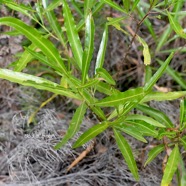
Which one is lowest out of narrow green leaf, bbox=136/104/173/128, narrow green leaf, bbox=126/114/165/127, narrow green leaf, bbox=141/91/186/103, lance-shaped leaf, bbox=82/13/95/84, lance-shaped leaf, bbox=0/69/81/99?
narrow green leaf, bbox=136/104/173/128

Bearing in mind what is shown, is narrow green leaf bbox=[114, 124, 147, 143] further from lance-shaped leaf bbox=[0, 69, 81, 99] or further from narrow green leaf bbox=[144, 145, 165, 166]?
lance-shaped leaf bbox=[0, 69, 81, 99]

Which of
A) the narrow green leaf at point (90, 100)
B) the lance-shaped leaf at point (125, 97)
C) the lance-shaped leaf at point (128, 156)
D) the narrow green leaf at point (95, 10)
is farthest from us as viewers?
the narrow green leaf at point (95, 10)

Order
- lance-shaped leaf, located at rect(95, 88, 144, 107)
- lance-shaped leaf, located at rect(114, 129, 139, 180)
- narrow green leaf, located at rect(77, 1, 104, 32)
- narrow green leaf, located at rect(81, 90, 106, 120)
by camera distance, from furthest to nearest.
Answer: narrow green leaf, located at rect(77, 1, 104, 32) → lance-shaped leaf, located at rect(114, 129, 139, 180) → narrow green leaf, located at rect(81, 90, 106, 120) → lance-shaped leaf, located at rect(95, 88, 144, 107)

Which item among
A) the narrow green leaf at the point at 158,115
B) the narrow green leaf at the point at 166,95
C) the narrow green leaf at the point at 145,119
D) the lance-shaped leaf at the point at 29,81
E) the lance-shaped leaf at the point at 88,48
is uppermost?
the lance-shaped leaf at the point at 88,48

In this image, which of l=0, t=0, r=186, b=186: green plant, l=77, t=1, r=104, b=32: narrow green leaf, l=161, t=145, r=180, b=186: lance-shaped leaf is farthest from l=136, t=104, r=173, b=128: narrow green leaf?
l=77, t=1, r=104, b=32: narrow green leaf

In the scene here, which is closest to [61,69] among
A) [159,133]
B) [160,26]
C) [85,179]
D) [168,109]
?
[159,133]

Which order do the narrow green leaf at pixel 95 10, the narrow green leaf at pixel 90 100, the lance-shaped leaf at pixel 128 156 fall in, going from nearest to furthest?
the narrow green leaf at pixel 90 100, the lance-shaped leaf at pixel 128 156, the narrow green leaf at pixel 95 10

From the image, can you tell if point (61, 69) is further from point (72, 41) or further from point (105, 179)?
point (105, 179)

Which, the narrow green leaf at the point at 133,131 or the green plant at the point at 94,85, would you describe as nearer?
the green plant at the point at 94,85

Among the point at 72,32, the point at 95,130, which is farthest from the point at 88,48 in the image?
the point at 95,130

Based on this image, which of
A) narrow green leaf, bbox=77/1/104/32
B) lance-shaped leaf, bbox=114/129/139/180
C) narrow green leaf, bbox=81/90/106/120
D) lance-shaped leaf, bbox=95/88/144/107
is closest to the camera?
lance-shaped leaf, bbox=95/88/144/107

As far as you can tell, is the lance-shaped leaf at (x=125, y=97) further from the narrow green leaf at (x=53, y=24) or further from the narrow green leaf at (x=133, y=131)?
the narrow green leaf at (x=53, y=24)

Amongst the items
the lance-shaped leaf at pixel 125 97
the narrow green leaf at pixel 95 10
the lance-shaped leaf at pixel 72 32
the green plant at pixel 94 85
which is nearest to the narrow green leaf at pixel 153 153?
the green plant at pixel 94 85
